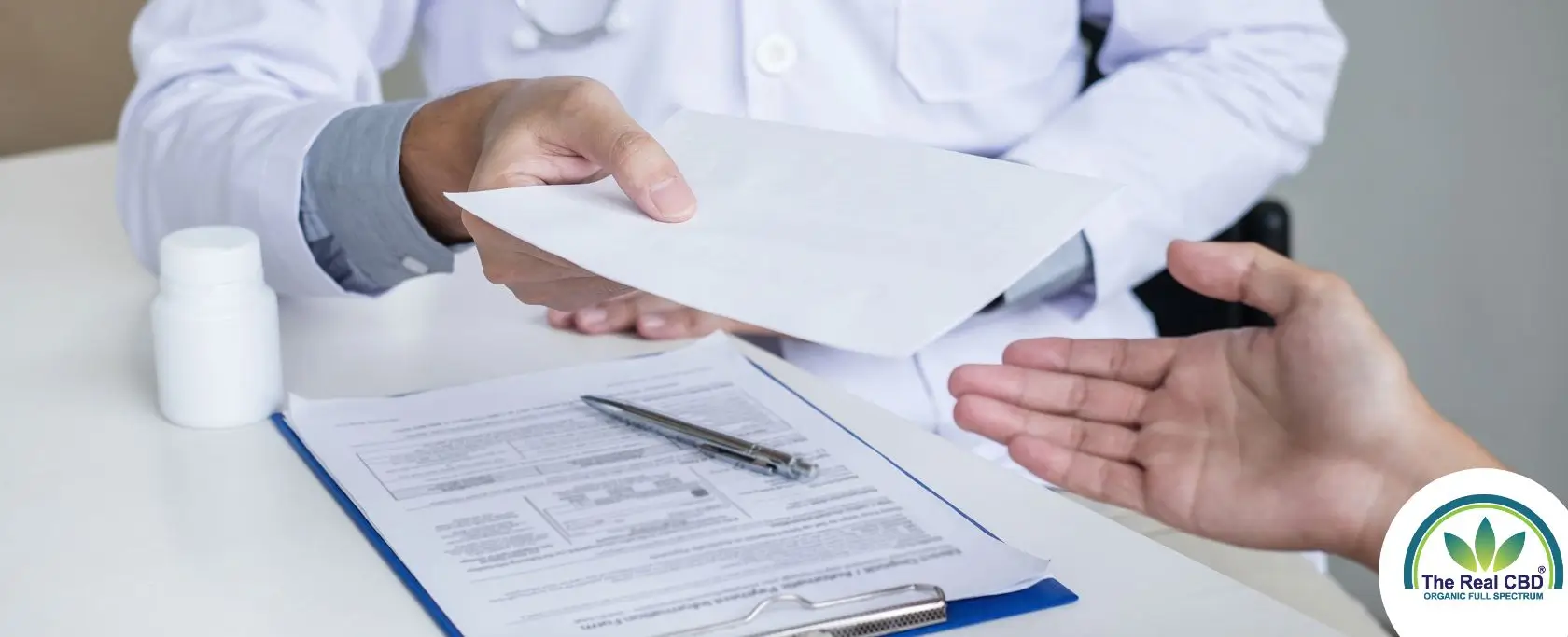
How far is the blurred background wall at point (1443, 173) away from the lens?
153 cm

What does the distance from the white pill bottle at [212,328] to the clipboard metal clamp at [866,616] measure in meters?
0.34

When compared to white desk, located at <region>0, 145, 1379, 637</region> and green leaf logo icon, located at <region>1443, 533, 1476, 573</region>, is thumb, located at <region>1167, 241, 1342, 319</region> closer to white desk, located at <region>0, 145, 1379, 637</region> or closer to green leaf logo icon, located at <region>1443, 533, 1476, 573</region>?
white desk, located at <region>0, 145, 1379, 637</region>

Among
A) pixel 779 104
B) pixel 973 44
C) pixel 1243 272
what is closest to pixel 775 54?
pixel 779 104

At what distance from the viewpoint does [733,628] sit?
0.58 metres

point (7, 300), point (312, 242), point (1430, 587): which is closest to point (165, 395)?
point (312, 242)

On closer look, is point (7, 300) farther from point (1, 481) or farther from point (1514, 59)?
point (1514, 59)

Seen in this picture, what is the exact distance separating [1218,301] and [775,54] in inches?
19.0

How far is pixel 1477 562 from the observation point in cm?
65

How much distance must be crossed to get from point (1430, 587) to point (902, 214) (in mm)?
283

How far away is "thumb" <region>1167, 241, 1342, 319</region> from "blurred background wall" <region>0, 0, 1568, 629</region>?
744 millimetres

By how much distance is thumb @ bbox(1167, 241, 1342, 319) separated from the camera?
93 centimetres

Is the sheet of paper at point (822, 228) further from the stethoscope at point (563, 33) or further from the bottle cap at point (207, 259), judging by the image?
the stethoscope at point (563, 33)

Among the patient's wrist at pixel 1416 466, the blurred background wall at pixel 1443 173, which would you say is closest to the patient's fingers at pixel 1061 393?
the patient's wrist at pixel 1416 466

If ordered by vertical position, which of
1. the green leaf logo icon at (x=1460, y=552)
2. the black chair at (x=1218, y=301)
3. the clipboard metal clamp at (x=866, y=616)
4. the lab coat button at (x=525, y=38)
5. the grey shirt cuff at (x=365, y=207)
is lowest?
the black chair at (x=1218, y=301)
